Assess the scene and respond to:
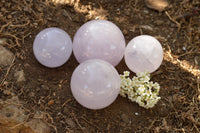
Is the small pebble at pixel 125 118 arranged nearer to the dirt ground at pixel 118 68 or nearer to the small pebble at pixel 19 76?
the dirt ground at pixel 118 68

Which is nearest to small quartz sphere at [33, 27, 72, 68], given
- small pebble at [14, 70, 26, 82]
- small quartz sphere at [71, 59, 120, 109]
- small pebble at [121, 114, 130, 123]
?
A: small pebble at [14, 70, 26, 82]

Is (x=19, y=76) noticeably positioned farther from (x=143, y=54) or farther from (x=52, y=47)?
(x=143, y=54)

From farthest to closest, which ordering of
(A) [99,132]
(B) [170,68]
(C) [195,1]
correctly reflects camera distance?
(C) [195,1] < (B) [170,68] < (A) [99,132]

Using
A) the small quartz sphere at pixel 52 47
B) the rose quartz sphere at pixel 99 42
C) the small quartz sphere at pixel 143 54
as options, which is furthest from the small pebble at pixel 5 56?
the small quartz sphere at pixel 143 54

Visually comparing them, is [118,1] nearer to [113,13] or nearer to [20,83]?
[113,13]

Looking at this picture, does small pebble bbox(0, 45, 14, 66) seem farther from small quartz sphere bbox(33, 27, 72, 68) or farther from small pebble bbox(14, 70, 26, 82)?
small quartz sphere bbox(33, 27, 72, 68)

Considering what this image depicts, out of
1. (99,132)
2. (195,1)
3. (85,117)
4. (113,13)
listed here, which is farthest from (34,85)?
(195,1)

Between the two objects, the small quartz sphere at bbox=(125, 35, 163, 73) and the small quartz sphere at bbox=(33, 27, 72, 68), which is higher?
the small quartz sphere at bbox=(33, 27, 72, 68)
